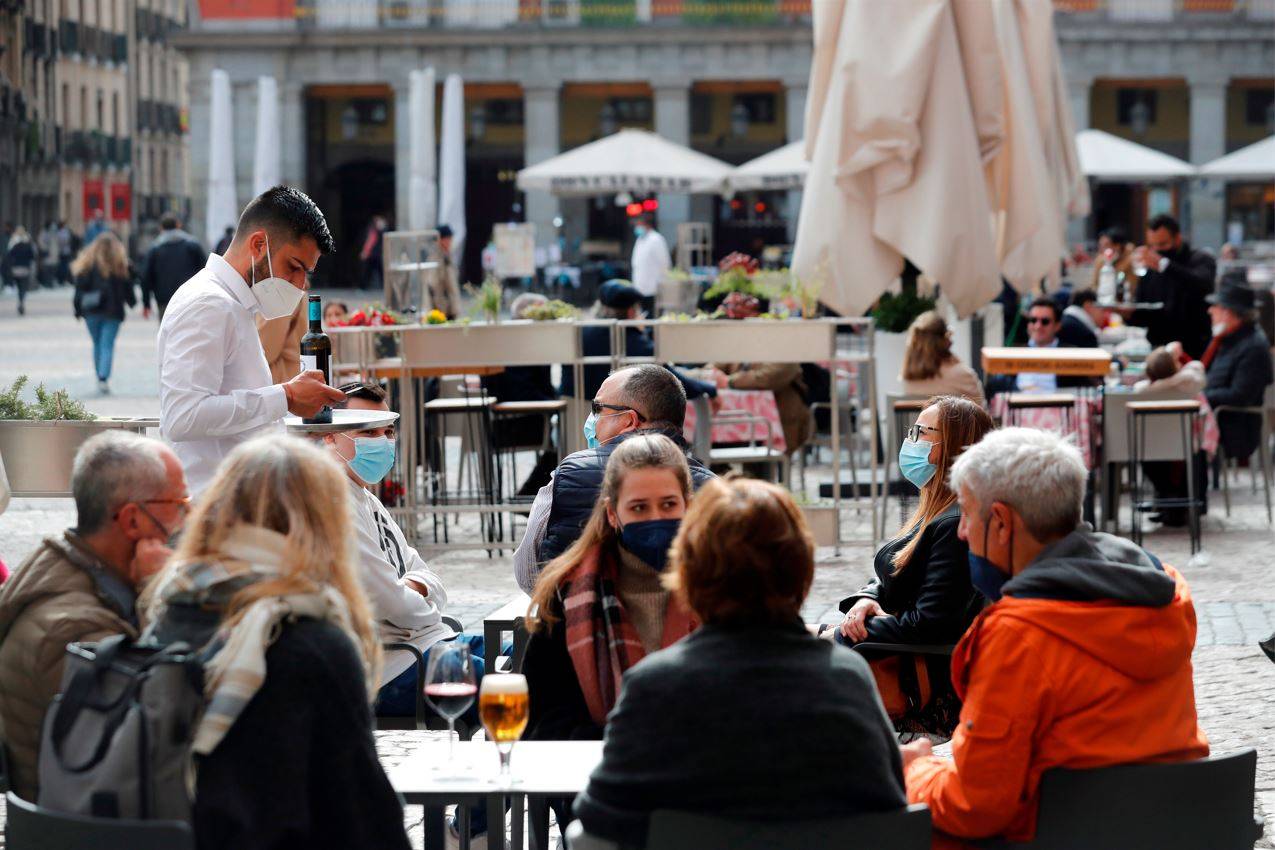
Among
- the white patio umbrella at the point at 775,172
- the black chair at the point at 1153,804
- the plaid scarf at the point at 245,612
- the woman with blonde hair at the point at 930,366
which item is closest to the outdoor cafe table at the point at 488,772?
the plaid scarf at the point at 245,612

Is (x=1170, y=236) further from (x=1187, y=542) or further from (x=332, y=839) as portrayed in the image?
(x=332, y=839)

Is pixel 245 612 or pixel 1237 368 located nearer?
pixel 245 612

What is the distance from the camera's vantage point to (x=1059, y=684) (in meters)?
3.79

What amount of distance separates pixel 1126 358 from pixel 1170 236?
3.03 ft

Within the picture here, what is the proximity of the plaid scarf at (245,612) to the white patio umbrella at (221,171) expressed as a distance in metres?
25.2

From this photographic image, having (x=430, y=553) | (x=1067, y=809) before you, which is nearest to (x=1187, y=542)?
(x=430, y=553)

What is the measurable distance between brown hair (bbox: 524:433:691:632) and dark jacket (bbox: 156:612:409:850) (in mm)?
1080

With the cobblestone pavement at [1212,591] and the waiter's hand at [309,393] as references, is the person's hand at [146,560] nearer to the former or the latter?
Result: the cobblestone pavement at [1212,591]

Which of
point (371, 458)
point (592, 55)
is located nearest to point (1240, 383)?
point (371, 458)

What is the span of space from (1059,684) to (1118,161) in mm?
23460

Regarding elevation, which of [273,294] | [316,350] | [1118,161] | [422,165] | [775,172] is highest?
[422,165]

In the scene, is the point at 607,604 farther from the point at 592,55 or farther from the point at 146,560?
the point at 592,55

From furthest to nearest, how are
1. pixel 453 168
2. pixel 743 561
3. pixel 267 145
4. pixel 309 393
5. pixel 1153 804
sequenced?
1. pixel 267 145
2. pixel 453 168
3. pixel 309 393
4. pixel 1153 804
5. pixel 743 561

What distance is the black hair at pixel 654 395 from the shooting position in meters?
6.14
